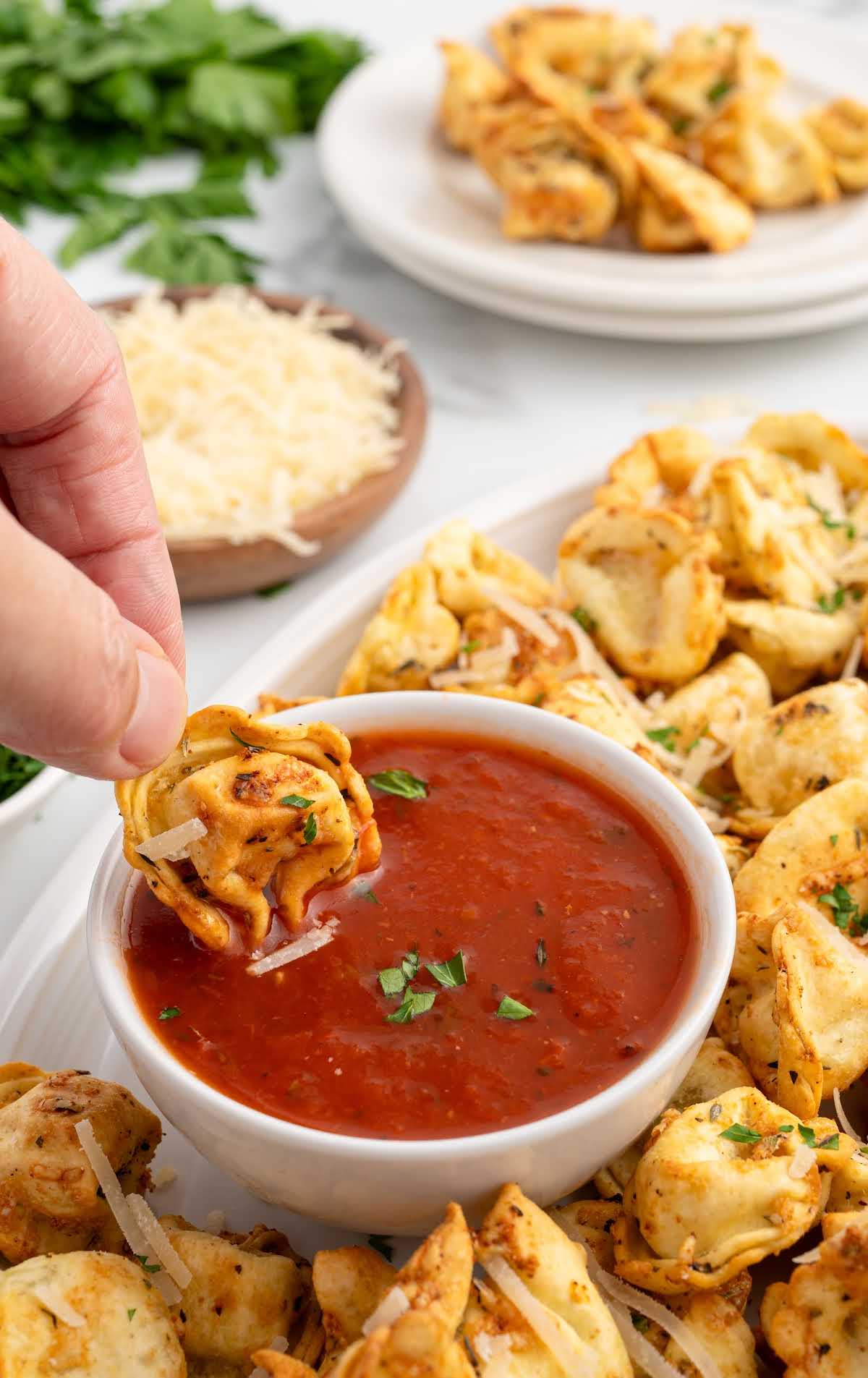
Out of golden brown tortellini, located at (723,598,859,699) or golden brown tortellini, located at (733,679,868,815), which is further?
golden brown tortellini, located at (723,598,859,699)

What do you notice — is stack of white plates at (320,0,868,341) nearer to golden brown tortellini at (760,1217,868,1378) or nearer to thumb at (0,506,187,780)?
thumb at (0,506,187,780)

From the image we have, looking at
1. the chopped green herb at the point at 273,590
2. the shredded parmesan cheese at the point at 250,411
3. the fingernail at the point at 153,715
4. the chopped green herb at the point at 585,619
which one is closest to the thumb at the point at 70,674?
the fingernail at the point at 153,715

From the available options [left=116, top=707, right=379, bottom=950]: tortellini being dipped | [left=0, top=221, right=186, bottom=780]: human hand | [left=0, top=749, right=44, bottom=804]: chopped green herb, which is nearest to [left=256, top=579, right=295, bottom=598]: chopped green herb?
[left=0, top=749, right=44, bottom=804]: chopped green herb

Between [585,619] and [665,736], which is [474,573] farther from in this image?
[665,736]

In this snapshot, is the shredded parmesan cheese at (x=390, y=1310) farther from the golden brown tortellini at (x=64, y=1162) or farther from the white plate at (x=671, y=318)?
the white plate at (x=671, y=318)

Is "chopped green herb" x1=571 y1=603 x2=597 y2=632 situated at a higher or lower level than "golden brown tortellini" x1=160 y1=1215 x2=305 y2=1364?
higher

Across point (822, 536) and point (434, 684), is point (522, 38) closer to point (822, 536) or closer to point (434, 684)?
point (822, 536)
